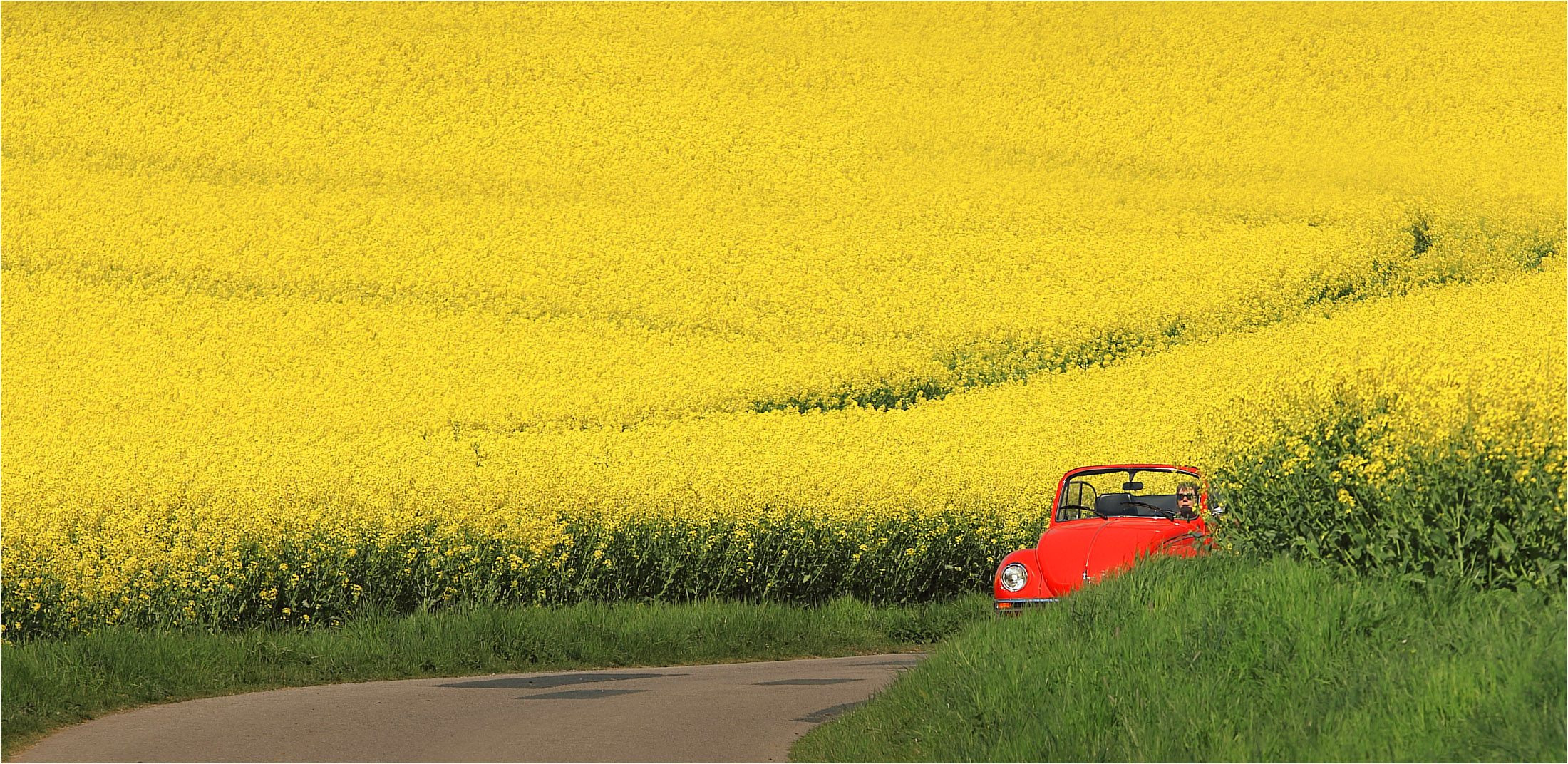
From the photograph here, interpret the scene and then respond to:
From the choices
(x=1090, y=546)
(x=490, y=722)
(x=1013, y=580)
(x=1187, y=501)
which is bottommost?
(x=490, y=722)

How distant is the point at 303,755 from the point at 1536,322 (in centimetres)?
2683

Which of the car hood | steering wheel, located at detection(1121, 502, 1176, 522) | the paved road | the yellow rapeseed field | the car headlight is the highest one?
the yellow rapeseed field

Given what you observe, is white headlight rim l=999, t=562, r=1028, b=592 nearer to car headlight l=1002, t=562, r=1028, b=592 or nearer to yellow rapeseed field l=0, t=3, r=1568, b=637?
car headlight l=1002, t=562, r=1028, b=592

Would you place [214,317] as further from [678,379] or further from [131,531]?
[131,531]

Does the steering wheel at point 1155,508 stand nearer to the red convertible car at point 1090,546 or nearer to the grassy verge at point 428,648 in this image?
the red convertible car at point 1090,546

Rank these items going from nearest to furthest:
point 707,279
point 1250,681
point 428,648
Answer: point 1250,681
point 428,648
point 707,279

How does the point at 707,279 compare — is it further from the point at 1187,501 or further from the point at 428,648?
the point at 1187,501

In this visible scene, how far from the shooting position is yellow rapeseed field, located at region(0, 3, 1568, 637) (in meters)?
17.5

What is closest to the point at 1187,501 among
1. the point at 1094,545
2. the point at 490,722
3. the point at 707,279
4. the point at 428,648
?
the point at 1094,545

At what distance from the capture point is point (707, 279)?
3459cm

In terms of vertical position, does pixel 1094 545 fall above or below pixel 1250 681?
above

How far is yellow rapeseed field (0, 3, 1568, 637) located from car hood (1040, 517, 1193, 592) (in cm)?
238

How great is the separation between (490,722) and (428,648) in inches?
154

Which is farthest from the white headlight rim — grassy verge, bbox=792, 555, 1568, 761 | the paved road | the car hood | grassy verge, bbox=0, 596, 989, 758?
grassy verge, bbox=0, 596, 989, 758
